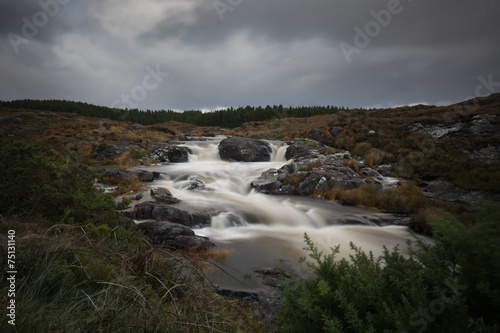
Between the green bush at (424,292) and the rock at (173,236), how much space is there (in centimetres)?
556

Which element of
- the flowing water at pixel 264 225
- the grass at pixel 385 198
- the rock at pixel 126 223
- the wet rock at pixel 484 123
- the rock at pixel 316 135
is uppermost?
the wet rock at pixel 484 123

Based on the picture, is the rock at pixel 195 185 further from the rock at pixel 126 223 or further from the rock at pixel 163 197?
the rock at pixel 126 223

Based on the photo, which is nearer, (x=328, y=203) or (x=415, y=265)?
(x=415, y=265)

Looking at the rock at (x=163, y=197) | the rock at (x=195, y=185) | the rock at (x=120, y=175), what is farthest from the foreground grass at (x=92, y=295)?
the rock at (x=120, y=175)

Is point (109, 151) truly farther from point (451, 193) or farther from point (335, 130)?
point (451, 193)

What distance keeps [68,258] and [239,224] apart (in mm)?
8215

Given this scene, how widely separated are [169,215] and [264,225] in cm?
364

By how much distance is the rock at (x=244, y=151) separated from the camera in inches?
1001

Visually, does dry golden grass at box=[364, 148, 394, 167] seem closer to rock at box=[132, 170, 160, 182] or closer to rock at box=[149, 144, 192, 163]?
rock at box=[132, 170, 160, 182]

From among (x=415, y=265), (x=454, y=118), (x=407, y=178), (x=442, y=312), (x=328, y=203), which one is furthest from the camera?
(x=454, y=118)

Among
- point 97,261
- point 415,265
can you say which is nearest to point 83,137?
point 97,261

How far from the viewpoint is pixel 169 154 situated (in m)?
25.2

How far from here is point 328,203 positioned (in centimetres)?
1500

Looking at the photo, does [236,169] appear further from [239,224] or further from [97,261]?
[97,261]
